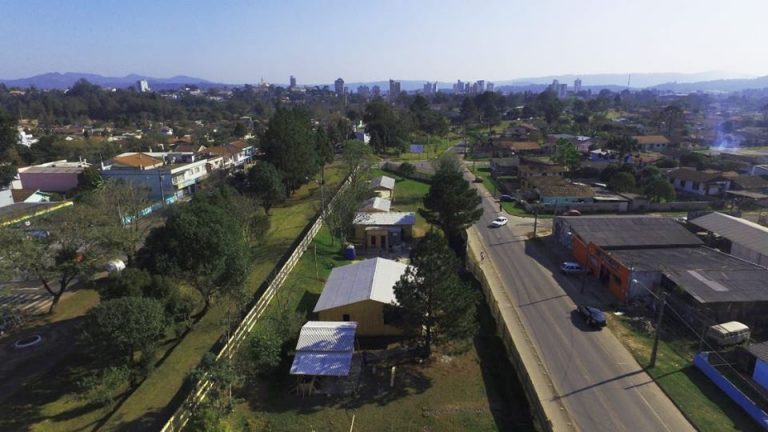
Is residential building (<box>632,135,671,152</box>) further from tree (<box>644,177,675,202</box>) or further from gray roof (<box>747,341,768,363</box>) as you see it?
gray roof (<box>747,341,768,363</box>)

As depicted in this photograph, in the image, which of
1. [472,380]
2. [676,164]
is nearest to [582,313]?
[472,380]

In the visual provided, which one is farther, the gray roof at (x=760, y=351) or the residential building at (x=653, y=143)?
the residential building at (x=653, y=143)

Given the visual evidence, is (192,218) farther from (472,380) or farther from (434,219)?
(434,219)

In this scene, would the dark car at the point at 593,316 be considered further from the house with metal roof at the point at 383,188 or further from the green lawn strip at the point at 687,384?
the house with metal roof at the point at 383,188

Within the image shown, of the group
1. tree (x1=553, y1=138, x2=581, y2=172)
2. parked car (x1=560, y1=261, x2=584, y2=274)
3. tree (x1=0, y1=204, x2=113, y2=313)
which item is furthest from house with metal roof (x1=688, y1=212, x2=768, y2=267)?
tree (x1=0, y1=204, x2=113, y2=313)

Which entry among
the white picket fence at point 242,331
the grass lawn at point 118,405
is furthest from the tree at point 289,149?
the grass lawn at point 118,405

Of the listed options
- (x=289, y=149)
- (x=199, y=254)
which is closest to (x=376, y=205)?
(x=289, y=149)
